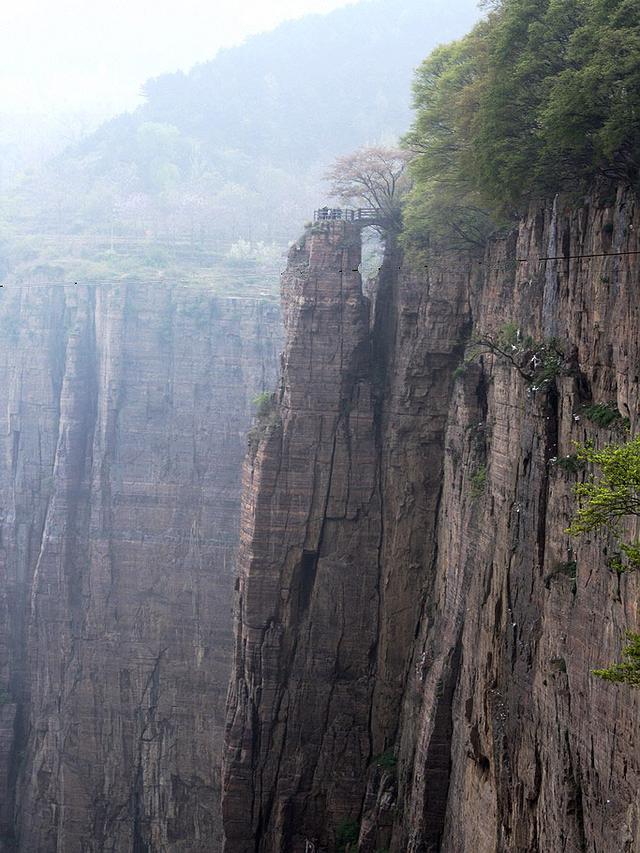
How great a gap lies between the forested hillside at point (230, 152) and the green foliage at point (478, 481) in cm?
2959

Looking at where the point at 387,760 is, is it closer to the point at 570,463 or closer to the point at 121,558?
the point at 570,463

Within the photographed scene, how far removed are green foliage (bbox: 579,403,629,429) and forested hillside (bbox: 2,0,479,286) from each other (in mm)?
35753

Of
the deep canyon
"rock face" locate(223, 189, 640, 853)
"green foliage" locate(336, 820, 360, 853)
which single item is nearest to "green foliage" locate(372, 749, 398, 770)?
"rock face" locate(223, 189, 640, 853)

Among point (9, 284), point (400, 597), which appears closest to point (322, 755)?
point (400, 597)

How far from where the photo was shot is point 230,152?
77.5 m

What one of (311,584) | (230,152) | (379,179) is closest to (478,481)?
(311,584)

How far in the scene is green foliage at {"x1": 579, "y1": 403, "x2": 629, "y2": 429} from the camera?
16.8 meters

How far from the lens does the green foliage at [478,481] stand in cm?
2394

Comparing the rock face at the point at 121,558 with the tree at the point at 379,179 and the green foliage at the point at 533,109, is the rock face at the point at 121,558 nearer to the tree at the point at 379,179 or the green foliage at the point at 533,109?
the tree at the point at 379,179

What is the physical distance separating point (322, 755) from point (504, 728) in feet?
35.1

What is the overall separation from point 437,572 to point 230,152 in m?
54.7

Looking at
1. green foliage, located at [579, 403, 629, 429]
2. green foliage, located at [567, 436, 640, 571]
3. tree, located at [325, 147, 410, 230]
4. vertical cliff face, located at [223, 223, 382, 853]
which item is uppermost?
tree, located at [325, 147, 410, 230]

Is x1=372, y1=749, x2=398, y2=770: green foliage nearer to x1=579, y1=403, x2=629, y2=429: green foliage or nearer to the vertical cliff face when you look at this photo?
the vertical cliff face

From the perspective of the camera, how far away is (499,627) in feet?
68.5
